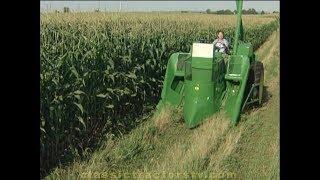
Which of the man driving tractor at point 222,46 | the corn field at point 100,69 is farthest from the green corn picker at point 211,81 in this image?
the corn field at point 100,69

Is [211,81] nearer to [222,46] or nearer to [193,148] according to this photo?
[222,46]

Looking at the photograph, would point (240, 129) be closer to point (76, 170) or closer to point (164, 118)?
point (164, 118)

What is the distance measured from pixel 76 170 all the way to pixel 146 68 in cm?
278

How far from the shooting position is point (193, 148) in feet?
20.6

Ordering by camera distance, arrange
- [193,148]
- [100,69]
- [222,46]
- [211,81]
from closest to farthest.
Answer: [193,148], [100,69], [211,81], [222,46]

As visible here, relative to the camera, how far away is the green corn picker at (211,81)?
278 inches

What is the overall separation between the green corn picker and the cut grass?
0.58ft

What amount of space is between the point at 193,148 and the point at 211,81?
1.28 meters

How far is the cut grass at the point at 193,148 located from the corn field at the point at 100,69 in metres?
0.35

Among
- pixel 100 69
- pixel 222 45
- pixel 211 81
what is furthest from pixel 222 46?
pixel 100 69
